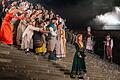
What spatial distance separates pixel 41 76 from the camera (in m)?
13.3

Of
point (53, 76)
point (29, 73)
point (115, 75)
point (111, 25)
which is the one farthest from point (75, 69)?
point (111, 25)

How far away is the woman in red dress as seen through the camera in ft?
51.6

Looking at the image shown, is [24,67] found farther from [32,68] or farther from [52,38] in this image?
[52,38]

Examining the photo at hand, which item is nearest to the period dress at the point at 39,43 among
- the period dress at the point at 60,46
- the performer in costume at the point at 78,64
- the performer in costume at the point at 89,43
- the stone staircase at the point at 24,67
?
the period dress at the point at 60,46

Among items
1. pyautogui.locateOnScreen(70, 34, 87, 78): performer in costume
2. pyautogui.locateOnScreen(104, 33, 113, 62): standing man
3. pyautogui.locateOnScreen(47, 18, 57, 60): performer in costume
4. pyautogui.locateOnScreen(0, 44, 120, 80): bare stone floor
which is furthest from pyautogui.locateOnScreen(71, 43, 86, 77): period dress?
pyautogui.locateOnScreen(104, 33, 113, 62): standing man

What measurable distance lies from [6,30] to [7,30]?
1.9 inches

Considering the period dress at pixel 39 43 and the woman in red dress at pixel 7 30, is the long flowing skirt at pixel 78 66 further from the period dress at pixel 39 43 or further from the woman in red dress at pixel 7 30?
the woman in red dress at pixel 7 30

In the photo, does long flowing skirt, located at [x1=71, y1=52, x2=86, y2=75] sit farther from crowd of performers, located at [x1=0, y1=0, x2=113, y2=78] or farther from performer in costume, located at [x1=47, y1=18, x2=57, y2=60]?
performer in costume, located at [x1=47, y1=18, x2=57, y2=60]

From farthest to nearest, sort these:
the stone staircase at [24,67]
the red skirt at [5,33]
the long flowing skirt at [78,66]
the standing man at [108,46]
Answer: the standing man at [108,46] < the red skirt at [5,33] < the long flowing skirt at [78,66] < the stone staircase at [24,67]

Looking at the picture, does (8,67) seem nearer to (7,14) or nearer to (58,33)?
(7,14)

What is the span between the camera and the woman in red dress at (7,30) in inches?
620

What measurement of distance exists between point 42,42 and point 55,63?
4.67 ft

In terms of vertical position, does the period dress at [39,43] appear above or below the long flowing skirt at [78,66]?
above

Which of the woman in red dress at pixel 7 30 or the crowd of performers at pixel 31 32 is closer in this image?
the woman in red dress at pixel 7 30
